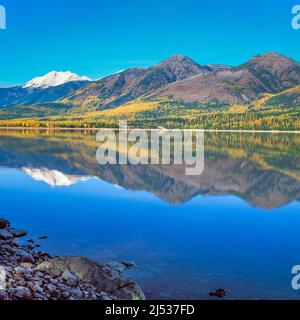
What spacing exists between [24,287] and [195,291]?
7.80 meters

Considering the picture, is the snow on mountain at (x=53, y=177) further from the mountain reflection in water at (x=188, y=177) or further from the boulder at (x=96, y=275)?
the boulder at (x=96, y=275)

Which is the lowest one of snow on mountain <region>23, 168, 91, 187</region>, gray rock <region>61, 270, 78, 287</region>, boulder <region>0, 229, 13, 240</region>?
gray rock <region>61, 270, 78, 287</region>

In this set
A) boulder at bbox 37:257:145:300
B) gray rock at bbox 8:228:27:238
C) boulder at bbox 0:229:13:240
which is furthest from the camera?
gray rock at bbox 8:228:27:238

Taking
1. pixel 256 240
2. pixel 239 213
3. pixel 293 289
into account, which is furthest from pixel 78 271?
pixel 239 213

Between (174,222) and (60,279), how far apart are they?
16015mm

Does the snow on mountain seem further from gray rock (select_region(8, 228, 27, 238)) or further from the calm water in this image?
gray rock (select_region(8, 228, 27, 238))

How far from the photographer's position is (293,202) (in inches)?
1687

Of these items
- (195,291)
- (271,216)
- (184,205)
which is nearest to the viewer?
(195,291)

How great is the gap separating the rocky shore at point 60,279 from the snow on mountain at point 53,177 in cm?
3080

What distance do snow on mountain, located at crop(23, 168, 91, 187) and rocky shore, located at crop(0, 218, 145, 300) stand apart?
101 feet

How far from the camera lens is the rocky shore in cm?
1667

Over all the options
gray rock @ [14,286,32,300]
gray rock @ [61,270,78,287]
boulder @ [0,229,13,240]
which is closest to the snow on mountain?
boulder @ [0,229,13,240]

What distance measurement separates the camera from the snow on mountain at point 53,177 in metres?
53.8
